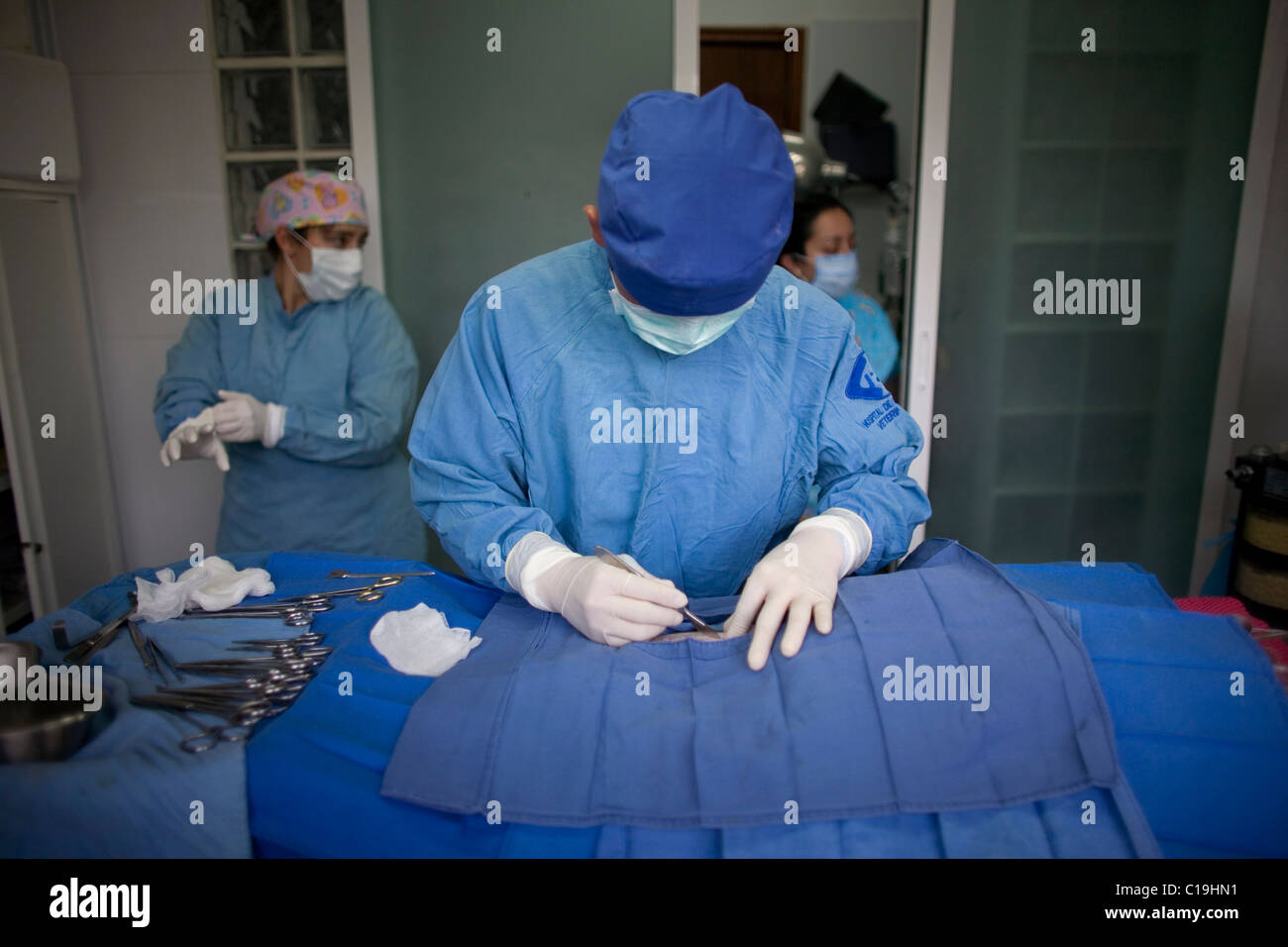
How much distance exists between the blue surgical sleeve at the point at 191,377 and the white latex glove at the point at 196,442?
0.46 feet

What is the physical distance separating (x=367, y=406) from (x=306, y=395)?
0.67 ft

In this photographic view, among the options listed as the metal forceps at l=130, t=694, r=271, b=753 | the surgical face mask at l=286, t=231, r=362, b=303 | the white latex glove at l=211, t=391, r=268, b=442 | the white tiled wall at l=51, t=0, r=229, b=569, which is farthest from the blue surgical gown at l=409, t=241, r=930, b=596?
the white tiled wall at l=51, t=0, r=229, b=569

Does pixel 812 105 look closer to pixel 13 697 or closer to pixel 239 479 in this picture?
pixel 239 479

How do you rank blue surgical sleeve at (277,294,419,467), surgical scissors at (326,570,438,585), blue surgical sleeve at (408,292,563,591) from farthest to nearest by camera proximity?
blue surgical sleeve at (277,294,419,467)
surgical scissors at (326,570,438,585)
blue surgical sleeve at (408,292,563,591)

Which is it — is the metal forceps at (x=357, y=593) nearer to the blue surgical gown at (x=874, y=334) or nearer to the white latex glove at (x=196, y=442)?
the white latex glove at (x=196, y=442)

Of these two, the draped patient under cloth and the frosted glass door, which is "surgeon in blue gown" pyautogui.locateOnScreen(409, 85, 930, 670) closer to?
the draped patient under cloth

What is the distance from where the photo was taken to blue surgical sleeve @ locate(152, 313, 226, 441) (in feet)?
8.96

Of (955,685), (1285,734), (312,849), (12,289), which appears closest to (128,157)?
(12,289)

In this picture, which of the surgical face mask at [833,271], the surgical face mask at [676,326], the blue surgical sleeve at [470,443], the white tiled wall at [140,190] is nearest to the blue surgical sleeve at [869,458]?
the surgical face mask at [676,326]

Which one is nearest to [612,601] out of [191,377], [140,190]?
[191,377]

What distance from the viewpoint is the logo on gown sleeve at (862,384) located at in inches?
61.2

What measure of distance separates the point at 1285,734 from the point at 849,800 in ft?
1.94

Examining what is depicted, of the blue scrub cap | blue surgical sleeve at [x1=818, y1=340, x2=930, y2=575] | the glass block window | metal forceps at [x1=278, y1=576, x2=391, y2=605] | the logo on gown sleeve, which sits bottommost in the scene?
metal forceps at [x1=278, y1=576, x2=391, y2=605]

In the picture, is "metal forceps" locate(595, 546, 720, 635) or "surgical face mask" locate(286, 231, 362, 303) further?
"surgical face mask" locate(286, 231, 362, 303)
